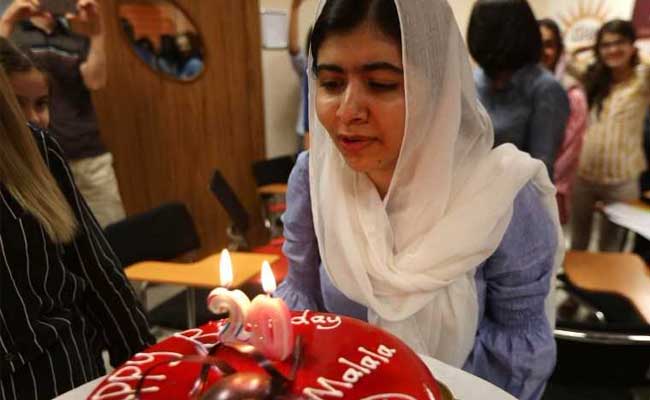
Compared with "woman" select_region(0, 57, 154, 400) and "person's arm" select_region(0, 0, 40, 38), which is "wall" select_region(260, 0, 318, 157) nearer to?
"person's arm" select_region(0, 0, 40, 38)

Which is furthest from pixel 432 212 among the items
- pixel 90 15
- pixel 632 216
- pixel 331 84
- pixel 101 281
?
pixel 90 15

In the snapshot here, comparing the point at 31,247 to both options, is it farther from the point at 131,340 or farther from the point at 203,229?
the point at 203,229

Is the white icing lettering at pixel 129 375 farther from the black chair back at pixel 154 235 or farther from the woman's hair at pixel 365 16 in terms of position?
the black chair back at pixel 154 235

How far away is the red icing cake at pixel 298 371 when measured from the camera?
0.56m

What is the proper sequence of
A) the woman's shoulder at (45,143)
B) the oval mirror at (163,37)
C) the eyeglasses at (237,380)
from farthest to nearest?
the oval mirror at (163,37) < the woman's shoulder at (45,143) < the eyeglasses at (237,380)

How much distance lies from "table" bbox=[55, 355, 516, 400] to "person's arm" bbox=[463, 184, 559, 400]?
219mm

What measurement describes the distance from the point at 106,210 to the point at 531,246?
2.40 metres

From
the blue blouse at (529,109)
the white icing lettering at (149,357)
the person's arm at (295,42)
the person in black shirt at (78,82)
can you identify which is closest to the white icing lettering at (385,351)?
the white icing lettering at (149,357)

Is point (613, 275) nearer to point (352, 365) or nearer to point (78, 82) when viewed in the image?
point (352, 365)

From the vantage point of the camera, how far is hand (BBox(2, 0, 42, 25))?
2197mm

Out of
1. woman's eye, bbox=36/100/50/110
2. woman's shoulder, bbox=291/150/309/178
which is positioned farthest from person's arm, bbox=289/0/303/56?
Result: woman's shoulder, bbox=291/150/309/178

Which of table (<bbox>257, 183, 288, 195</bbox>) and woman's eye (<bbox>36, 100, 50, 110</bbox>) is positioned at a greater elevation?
woman's eye (<bbox>36, 100, 50, 110</bbox>)

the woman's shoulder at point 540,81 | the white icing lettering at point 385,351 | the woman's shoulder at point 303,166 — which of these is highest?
the woman's shoulder at point 540,81

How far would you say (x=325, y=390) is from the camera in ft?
1.89
